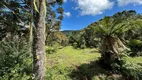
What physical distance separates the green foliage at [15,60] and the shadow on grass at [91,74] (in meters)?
2.20

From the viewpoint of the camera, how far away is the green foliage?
6295 millimetres

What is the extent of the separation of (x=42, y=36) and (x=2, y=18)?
7759mm

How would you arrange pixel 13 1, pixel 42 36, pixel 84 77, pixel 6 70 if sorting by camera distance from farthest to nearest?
pixel 13 1
pixel 84 77
pixel 6 70
pixel 42 36

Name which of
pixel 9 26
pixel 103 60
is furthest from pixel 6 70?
pixel 9 26

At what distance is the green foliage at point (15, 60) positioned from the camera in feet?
20.7

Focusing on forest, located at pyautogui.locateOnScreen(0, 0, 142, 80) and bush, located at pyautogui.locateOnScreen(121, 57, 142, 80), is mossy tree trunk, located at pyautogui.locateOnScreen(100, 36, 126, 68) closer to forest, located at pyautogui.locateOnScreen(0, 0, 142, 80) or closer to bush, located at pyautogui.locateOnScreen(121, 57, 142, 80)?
forest, located at pyautogui.locateOnScreen(0, 0, 142, 80)

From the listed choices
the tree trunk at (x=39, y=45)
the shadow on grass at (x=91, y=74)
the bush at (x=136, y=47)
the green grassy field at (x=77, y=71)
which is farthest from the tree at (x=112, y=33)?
the bush at (x=136, y=47)

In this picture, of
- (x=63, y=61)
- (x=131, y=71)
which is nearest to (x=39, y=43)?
(x=63, y=61)

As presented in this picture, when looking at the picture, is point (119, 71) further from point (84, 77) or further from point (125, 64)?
point (84, 77)

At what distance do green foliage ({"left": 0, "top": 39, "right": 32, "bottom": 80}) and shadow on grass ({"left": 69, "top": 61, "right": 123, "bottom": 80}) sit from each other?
2196mm

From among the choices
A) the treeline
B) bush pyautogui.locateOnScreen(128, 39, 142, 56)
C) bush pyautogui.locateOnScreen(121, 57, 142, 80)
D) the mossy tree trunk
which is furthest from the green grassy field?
bush pyautogui.locateOnScreen(128, 39, 142, 56)

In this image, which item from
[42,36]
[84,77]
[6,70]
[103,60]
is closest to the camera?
[42,36]

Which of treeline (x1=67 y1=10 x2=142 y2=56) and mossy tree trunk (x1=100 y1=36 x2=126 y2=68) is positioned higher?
treeline (x1=67 y1=10 x2=142 y2=56)

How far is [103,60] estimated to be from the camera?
863cm
